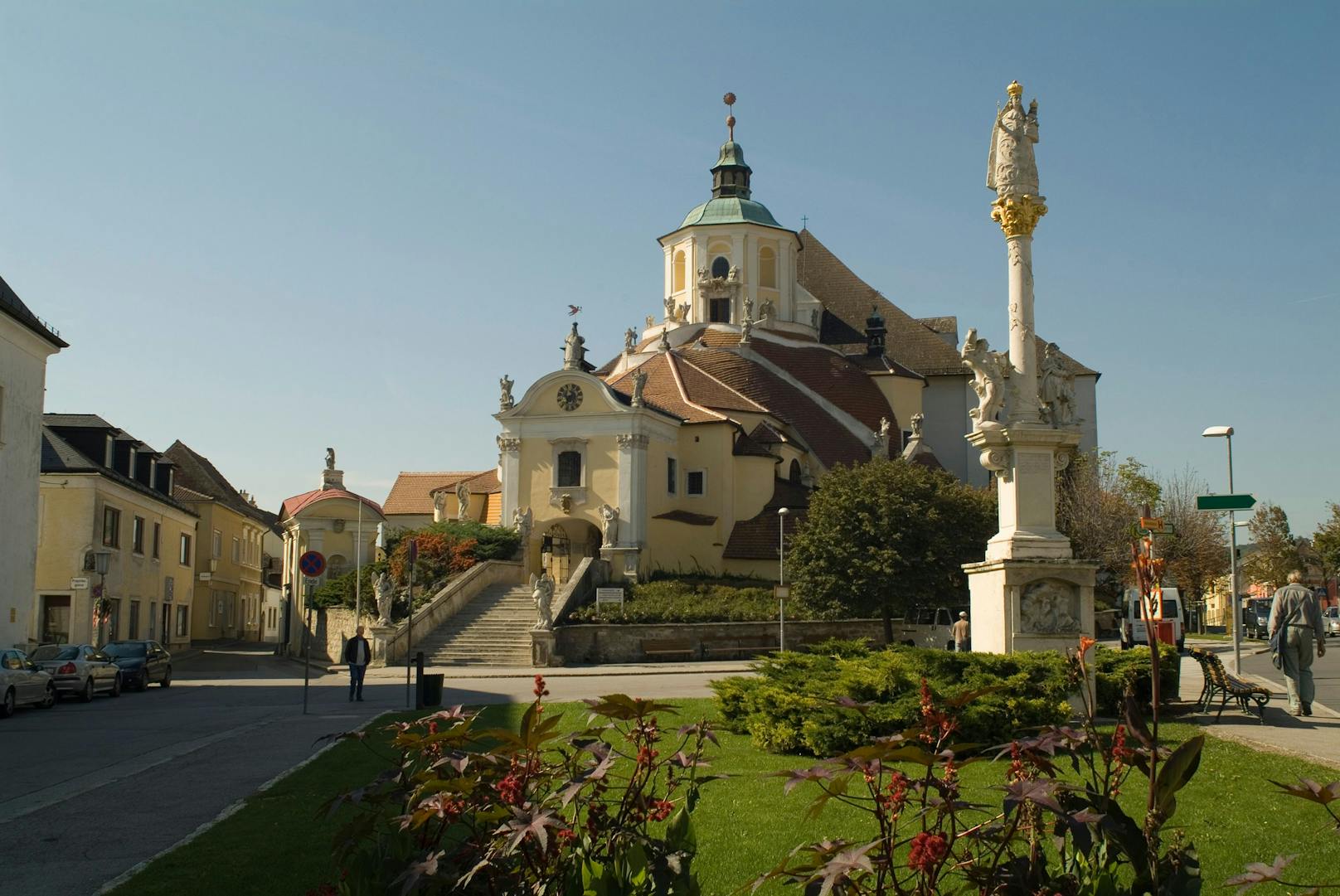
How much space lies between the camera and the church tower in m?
66.2

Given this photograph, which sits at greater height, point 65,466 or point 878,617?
point 65,466

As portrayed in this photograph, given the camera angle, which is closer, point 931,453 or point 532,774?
point 532,774

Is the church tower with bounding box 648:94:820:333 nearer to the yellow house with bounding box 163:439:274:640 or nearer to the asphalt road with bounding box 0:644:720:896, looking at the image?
the yellow house with bounding box 163:439:274:640

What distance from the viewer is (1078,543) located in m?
54.9

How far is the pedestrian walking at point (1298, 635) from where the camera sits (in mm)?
16578

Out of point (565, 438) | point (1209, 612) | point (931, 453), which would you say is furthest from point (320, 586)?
point (1209, 612)

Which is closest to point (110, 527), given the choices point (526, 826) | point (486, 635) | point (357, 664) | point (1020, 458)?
point (486, 635)

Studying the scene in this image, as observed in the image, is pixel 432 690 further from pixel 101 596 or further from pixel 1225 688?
pixel 101 596

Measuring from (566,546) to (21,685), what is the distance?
30.4 meters

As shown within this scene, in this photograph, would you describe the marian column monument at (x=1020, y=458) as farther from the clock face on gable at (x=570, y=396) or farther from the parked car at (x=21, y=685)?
the clock face on gable at (x=570, y=396)

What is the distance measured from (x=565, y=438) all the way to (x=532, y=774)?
47.2 metres

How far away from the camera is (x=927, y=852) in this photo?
3982mm

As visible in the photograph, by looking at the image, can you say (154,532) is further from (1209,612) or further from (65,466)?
(1209,612)

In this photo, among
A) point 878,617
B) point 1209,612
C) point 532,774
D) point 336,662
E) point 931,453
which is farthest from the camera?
point 1209,612
